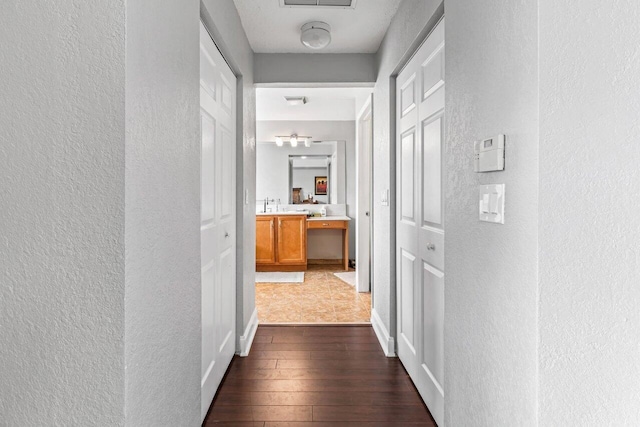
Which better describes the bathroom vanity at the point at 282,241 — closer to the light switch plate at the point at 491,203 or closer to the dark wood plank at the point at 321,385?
the dark wood plank at the point at 321,385

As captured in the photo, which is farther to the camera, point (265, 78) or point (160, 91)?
point (265, 78)

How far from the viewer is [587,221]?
97 cm

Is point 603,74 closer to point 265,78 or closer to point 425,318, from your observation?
point 425,318

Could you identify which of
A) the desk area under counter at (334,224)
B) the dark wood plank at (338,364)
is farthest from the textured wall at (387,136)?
the desk area under counter at (334,224)

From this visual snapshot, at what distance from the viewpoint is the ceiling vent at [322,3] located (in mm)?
2336

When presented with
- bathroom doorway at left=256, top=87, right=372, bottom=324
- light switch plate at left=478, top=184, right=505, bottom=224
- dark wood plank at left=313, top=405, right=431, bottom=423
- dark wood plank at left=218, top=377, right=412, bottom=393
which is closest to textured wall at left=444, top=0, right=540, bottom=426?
light switch plate at left=478, top=184, right=505, bottom=224

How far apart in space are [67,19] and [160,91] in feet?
0.91

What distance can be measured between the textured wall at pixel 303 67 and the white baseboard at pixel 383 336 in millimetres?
1873

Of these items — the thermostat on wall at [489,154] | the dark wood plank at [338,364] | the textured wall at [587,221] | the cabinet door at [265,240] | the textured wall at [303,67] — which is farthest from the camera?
the cabinet door at [265,240]

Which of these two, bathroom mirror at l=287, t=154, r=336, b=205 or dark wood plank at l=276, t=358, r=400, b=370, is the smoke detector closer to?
dark wood plank at l=276, t=358, r=400, b=370

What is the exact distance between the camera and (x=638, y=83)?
0.94 meters

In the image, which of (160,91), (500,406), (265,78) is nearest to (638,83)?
(500,406)

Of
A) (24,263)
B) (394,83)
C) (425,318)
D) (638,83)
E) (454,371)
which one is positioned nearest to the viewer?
(638,83)

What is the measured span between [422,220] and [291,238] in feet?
11.8
